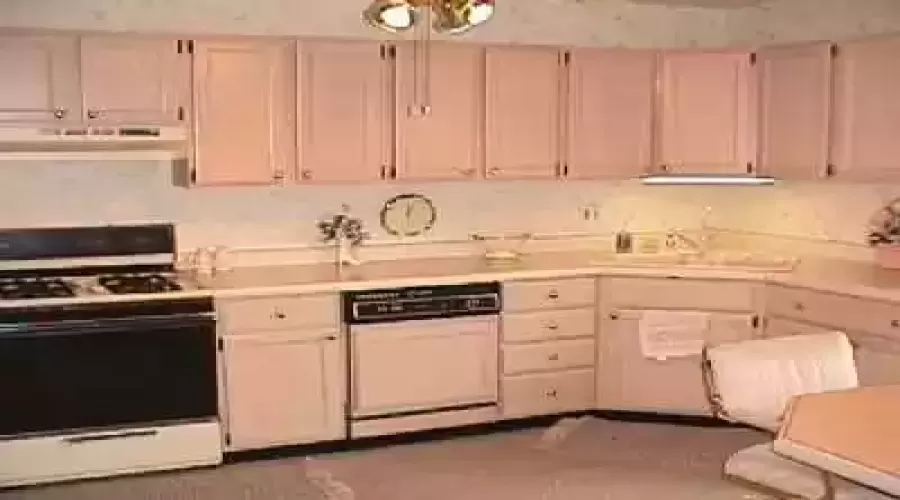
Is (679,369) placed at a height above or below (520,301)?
below

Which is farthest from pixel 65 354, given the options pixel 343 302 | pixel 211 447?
pixel 343 302

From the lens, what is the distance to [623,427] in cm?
580

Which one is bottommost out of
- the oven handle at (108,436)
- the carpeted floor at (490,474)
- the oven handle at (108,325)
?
the carpeted floor at (490,474)

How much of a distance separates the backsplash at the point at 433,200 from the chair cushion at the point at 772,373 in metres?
2.26

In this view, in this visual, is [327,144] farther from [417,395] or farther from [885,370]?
[885,370]

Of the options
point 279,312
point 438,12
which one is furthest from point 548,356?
point 438,12

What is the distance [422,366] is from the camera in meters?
5.45

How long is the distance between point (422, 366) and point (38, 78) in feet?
7.33

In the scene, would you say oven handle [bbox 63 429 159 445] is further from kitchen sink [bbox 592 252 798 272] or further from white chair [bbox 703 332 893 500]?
white chair [bbox 703 332 893 500]

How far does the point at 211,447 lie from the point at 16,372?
36.3 inches

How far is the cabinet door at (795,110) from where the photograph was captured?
18.4 feet

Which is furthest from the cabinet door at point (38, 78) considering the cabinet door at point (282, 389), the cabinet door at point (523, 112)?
the cabinet door at point (523, 112)

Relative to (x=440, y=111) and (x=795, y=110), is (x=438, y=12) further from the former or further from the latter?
(x=795, y=110)

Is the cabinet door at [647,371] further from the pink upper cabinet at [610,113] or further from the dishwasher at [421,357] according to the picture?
the pink upper cabinet at [610,113]
